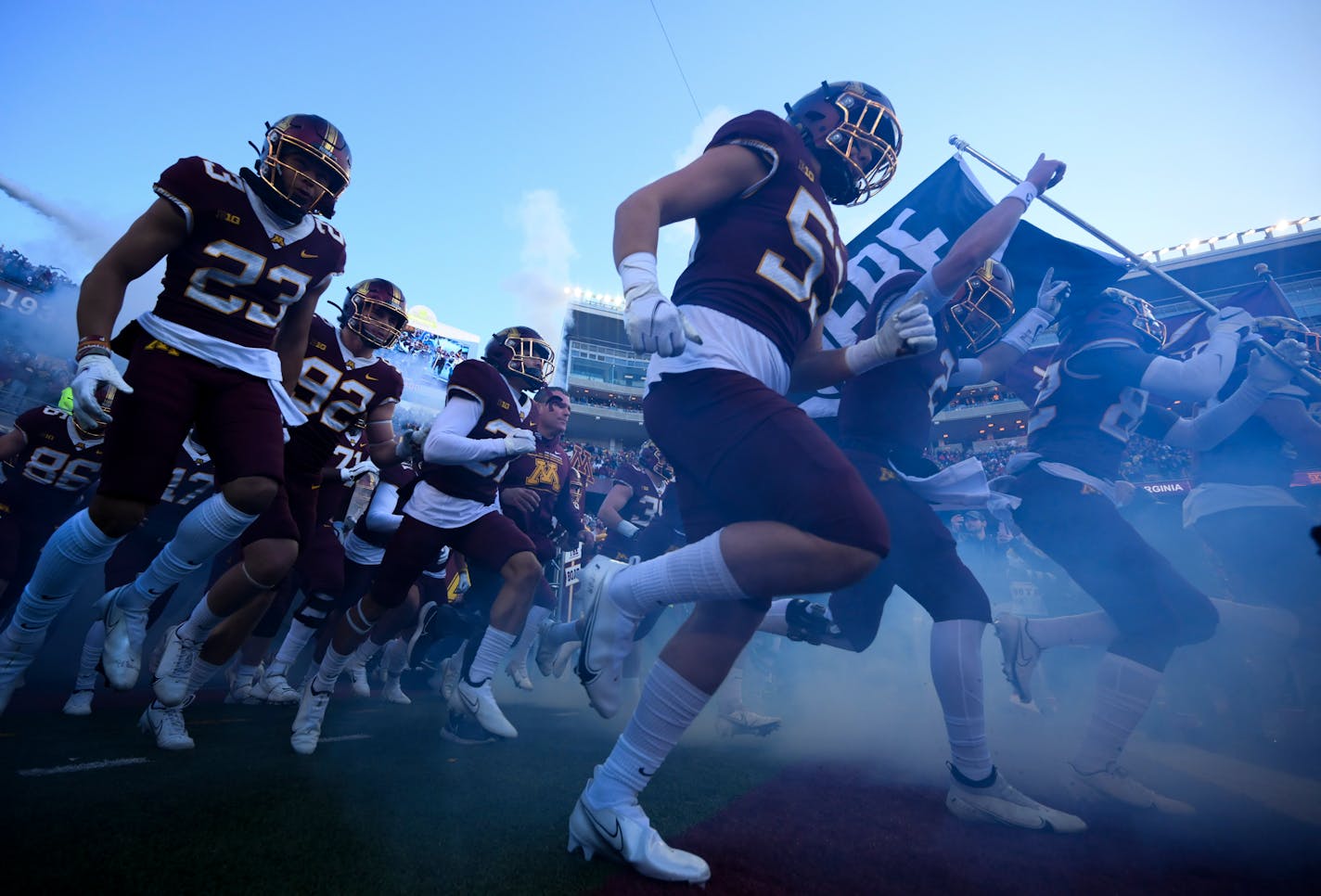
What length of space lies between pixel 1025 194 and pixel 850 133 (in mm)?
1551

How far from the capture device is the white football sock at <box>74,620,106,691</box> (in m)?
3.39

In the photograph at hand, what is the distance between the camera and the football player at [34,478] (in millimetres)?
4152

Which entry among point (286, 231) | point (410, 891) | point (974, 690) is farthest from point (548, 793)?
point (286, 231)

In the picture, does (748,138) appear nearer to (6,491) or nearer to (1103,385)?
(1103,385)

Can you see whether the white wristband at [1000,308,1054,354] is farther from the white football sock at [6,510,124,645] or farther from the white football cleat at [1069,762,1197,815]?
the white football sock at [6,510,124,645]

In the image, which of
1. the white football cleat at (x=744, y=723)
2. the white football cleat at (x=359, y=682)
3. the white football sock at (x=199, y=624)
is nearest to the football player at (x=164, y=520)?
the white football cleat at (x=359, y=682)

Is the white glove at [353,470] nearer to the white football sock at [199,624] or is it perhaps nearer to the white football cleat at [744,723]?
the white football sock at [199,624]

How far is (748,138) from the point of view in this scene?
207cm

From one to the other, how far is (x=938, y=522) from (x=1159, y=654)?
1.29 m

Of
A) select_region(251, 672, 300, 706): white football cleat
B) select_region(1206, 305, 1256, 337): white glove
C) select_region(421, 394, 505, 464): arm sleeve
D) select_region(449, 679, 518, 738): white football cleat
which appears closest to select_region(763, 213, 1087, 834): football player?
select_region(1206, 305, 1256, 337): white glove

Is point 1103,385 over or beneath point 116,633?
over

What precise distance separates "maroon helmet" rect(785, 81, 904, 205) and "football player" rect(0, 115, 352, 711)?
2.31m

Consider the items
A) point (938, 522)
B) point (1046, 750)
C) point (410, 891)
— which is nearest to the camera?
point (410, 891)

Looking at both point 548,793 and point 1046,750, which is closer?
point 548,793
